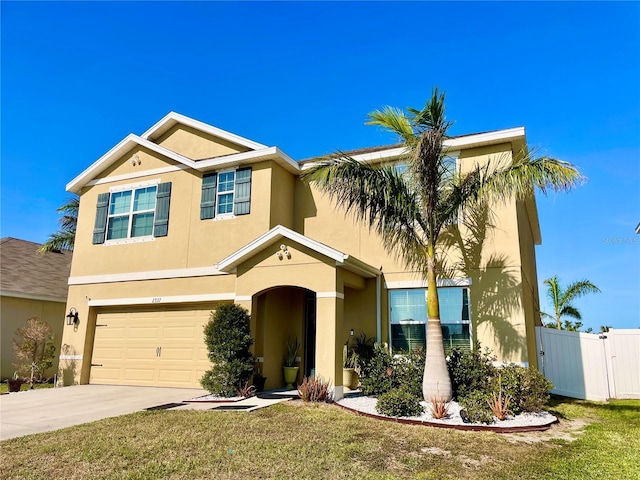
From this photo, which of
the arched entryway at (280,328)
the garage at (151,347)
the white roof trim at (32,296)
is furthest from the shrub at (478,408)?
the white roof trim at (32,296)

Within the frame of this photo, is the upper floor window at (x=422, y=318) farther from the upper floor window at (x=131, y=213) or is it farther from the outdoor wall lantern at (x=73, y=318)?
the outdoor wall lantern at (x=73, y=318)

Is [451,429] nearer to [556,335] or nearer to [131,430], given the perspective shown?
[131,430]

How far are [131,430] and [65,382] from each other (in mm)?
9388

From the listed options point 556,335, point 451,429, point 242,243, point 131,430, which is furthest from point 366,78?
point 131,430

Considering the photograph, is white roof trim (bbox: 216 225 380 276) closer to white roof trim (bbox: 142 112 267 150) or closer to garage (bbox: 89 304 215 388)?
garage (bbox: 89 304 215 388)

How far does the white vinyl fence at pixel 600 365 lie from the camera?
12297 mm

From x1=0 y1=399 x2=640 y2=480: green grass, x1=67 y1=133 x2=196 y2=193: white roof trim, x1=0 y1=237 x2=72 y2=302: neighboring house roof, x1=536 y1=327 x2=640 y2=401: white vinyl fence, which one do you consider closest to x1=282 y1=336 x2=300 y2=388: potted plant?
x1=0 y1=399 x2=640 y2=480: green grass

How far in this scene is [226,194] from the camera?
14.5 m

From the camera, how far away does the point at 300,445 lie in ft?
21.7

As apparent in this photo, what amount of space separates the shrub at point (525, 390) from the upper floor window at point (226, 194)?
8.71m

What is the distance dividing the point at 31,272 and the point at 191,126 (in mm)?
10341

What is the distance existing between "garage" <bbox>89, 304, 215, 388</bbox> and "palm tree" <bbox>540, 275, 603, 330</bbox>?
1758 centimetres

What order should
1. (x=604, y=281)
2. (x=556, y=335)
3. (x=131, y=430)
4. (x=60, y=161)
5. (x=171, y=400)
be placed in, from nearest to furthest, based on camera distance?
(x=131, y=430)
(x=171, y=400)
(x=556, y=335)
(x=604, y=281)
(x=60, y=161)

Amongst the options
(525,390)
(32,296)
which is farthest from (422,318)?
(32,296)
